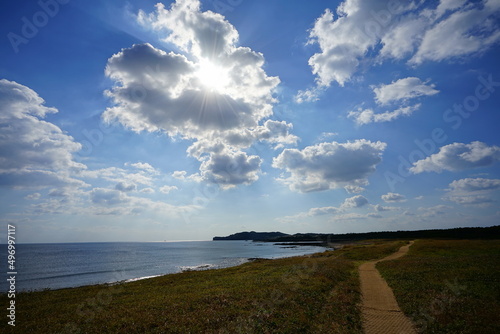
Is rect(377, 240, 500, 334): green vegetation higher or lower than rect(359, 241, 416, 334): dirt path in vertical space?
higher

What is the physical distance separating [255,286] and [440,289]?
1963 cm

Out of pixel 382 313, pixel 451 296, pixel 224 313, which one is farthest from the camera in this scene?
pixel 451 296

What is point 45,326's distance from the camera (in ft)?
74.6

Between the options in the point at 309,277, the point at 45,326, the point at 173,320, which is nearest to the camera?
the point at 173,320

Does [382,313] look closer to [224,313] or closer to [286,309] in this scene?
[286,309]

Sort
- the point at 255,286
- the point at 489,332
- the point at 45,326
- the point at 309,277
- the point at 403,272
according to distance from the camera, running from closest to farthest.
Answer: the point at 489,332, the point at 45,326, the point at 255,286, the point at 309,277, the point at 403,272

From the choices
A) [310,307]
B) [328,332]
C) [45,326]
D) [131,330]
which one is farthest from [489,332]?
[45,326]

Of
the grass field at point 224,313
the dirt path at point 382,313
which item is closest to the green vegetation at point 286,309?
the grass field at point 224,313

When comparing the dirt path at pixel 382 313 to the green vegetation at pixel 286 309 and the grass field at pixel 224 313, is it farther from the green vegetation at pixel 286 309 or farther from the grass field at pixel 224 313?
the grass field at pixel 224 313

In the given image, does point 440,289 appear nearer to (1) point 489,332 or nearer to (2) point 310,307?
(1) point 489,332

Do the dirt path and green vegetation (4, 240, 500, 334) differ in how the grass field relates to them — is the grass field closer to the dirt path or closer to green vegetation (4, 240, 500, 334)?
green vegetation (4, 240, 500, 334)

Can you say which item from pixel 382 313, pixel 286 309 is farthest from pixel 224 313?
pixel 382 313

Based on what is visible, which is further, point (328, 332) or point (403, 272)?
point (403, 272)

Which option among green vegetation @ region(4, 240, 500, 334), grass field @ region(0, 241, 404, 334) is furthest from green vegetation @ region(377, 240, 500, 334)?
grass field @ region(0, 241, 404, 334)
